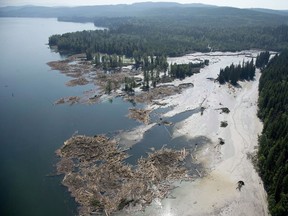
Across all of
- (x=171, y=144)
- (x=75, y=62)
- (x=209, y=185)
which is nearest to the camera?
(x=209, y=185)

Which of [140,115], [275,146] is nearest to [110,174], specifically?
[140,115]

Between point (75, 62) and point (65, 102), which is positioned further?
point (75, 62)

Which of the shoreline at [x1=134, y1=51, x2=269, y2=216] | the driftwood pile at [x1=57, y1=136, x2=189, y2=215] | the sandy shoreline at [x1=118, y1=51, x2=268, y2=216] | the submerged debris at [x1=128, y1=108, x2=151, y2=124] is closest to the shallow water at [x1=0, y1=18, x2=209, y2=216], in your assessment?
the submerged debris at [x1=128, y1=108, x2=151, y2=124]

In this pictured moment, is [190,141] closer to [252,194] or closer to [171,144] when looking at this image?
[171,144]

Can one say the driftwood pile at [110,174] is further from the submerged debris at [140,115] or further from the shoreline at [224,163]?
the submerged debris at [140,115]

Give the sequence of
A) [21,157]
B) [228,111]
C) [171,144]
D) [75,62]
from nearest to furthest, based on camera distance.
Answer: [21,157] → [171,144] → [228,111] → [75,62]

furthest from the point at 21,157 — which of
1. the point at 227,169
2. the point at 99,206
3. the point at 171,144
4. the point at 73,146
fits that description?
the point at 227,169

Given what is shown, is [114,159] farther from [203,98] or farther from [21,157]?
[203,98]
